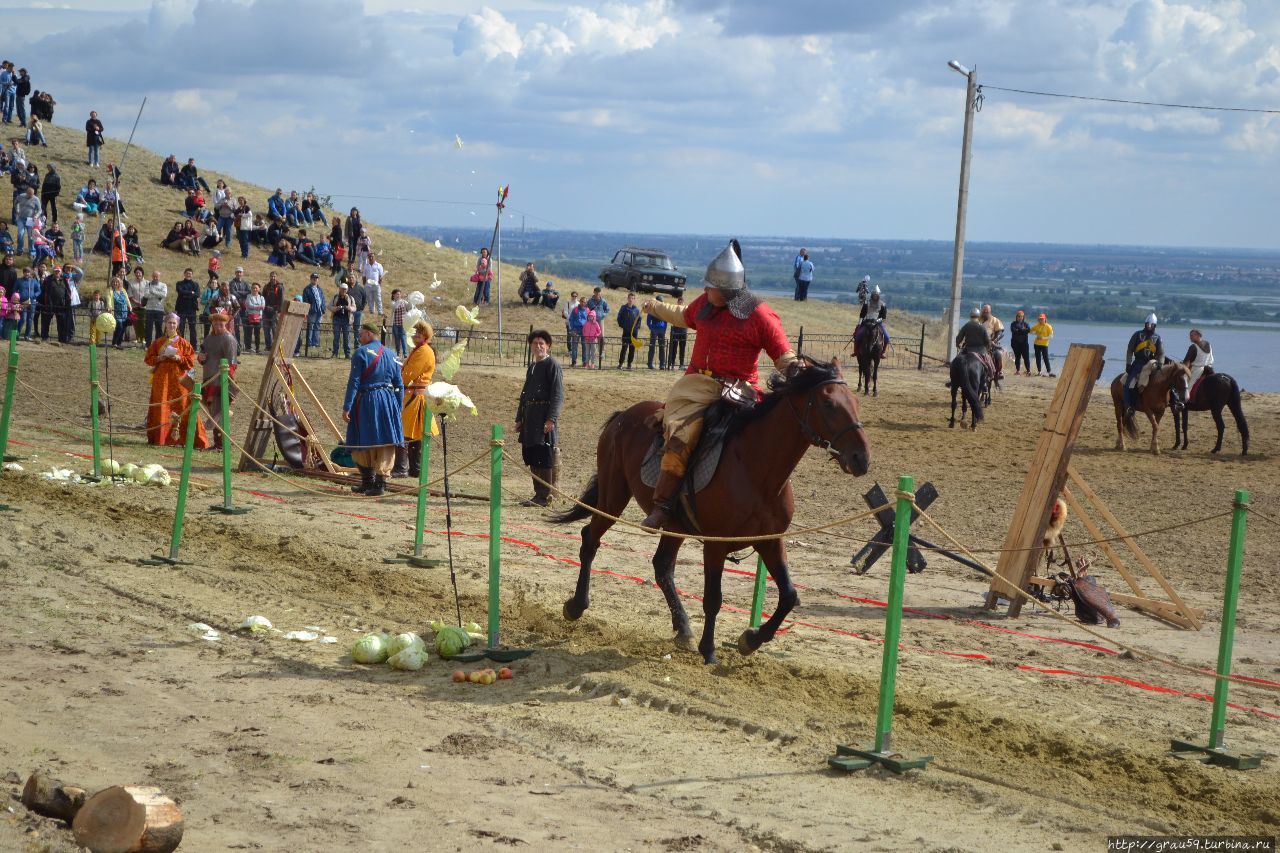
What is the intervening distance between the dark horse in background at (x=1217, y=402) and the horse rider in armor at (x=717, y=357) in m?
14.6

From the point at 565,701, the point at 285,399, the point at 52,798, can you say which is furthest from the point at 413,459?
the point at 52,798

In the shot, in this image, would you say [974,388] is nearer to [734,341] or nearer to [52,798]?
[734,341]

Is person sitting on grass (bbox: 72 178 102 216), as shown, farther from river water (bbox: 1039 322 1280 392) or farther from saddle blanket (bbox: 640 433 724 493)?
saddle blanket (bbox: 640 433 724 493)

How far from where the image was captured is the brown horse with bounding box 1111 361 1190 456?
21375mm

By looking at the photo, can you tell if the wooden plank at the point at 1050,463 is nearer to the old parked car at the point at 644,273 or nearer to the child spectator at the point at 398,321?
the child spectator at the point at 398,321

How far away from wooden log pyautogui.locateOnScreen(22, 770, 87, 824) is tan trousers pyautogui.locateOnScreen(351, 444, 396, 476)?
8.89 metres

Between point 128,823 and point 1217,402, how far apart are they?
64.9 ft

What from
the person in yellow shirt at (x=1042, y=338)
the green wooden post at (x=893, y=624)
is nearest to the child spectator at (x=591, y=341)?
the person in yellow shirt at (x=1042, y=338)

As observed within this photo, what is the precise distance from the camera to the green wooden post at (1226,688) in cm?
695

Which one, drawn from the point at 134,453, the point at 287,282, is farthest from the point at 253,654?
the point at 287,282

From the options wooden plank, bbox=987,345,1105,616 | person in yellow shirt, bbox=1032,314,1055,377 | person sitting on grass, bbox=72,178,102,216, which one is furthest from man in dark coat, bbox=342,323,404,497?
person sitting on grass, bbox=72,178,102,216

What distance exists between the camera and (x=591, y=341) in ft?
95.1

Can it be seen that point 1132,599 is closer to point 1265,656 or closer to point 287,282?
point 1265,656

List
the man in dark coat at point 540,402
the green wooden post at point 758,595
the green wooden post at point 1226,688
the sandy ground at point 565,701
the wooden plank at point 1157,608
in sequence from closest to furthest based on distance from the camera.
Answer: the sandy ground at point 565,701 < the green wooden post at point 1226,688 < the green wooden post at point 758,595 < the wooden plank at point 1157,608 < the man in dark coat at point 540,402
